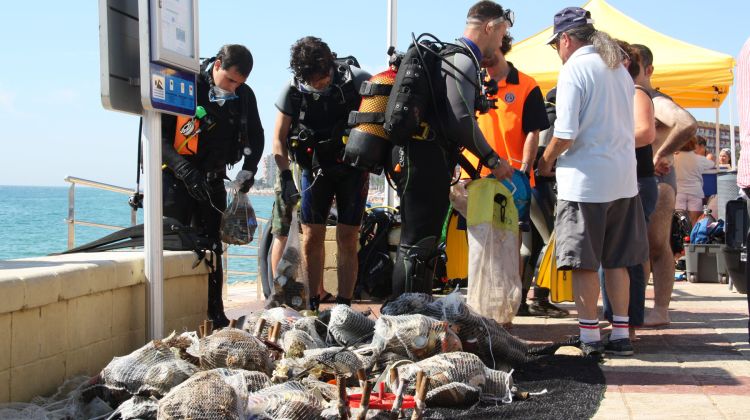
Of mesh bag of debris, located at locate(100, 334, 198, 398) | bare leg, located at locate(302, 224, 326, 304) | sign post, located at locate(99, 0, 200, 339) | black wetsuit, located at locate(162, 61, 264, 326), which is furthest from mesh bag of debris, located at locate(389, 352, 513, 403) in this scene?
bare leg, located at locate(302, 224, 326, 304)

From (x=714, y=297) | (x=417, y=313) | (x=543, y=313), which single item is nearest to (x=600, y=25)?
(x=714, y=297)

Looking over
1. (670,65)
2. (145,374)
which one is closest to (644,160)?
(145,374)

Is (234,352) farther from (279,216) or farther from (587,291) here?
(279,216)

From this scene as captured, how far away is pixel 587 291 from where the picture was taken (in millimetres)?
5363

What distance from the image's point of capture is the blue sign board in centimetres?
468

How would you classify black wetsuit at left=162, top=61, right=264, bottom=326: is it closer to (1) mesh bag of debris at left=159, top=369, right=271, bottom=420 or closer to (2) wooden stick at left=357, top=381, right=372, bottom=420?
(1) mesh bag of debris at left=159, top=369, right=271, bottom=420

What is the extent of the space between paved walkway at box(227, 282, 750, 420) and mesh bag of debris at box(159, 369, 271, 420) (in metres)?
1.49

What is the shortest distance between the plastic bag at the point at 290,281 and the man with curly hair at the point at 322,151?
0.71 ft

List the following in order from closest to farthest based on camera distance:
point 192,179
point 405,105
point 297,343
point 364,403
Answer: point 364,403 < point 297,343 < point 405,105 < point 192,179

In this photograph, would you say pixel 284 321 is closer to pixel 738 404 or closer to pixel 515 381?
pixel 515 381

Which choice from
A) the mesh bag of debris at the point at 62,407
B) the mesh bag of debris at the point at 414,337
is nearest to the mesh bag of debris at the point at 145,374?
the mesh bag of debris at the point at 62,407

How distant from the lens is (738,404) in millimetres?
4090

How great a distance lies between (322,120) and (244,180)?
70 cm

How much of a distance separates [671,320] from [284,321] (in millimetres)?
3442
